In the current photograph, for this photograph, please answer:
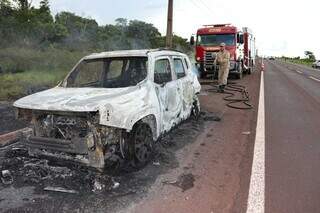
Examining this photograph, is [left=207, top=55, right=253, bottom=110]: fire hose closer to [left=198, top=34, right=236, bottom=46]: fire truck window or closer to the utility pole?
[left=198, top=34, right=236, bottom=46]: fire truck window

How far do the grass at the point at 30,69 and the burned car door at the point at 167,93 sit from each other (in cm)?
733

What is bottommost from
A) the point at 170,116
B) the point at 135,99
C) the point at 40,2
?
the point at 170,116

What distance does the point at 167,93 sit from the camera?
686 centimetres

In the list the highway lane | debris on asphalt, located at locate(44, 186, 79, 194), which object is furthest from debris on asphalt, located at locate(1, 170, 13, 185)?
the highway lane

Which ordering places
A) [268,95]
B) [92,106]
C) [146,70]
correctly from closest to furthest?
[92,106] → [146,70] → [268,95]

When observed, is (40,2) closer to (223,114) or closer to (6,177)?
(223,114)

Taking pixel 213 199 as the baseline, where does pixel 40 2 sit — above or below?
above

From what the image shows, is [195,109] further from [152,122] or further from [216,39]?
[216,39]

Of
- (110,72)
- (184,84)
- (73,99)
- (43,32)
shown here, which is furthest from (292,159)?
(43,32)

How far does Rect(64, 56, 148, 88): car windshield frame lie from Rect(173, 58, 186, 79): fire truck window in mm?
1139

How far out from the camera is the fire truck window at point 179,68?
7732 millimetres

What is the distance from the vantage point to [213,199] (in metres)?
4.67

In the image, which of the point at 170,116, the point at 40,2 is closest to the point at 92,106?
the point at 170,116

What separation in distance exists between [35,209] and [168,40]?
1815 centimetres
